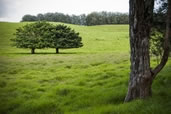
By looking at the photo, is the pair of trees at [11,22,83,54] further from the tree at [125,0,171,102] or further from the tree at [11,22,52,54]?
the tree at [125,0,171,102]

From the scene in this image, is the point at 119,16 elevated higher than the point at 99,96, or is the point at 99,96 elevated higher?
the point at 119,16

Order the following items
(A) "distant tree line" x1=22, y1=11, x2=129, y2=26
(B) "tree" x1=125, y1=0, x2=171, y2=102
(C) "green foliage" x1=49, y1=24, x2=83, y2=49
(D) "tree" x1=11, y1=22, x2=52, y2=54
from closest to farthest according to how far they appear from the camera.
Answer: (B) "tree" x1=125, y1=0, x2=171, y2=102, (C) "green foliage" x1=49, y1=24, x2=83, y2=49, (D) "tree" x1=11, y1=22, x2=52, y2=54, (A) "distant tree line" x1=22, y1=11, x2=129, y2=26

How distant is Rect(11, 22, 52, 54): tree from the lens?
4453 centimetres

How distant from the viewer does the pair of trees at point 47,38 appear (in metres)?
44.5

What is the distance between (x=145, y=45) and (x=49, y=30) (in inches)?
1734

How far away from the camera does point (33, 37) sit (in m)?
46.7

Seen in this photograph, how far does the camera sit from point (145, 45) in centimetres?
716

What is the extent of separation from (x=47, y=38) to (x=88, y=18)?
3662 inches

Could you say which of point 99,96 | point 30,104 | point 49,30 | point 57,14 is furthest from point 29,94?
point 57,14

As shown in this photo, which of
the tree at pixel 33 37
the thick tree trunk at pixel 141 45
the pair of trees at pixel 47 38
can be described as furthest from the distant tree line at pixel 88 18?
the thick tree trunk at pixel 141 45

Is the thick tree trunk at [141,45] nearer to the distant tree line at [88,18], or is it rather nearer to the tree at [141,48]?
the tree at [141,48]

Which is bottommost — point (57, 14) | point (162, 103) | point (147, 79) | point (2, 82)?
point (2, 82)

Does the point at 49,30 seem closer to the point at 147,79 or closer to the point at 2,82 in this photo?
the point at 2,82

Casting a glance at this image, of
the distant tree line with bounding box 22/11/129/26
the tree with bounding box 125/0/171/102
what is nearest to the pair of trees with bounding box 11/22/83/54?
the tree with bounding box 125/0/171/102
